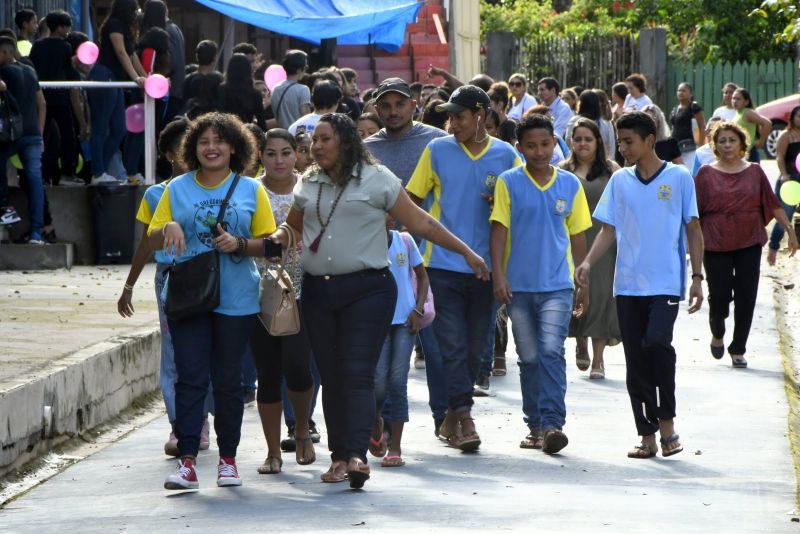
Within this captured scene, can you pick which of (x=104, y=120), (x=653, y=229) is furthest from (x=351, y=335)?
(x=104, y=120)

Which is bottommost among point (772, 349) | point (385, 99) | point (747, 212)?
point (772, 349)

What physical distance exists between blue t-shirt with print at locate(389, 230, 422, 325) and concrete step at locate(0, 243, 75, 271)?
7.94 metres

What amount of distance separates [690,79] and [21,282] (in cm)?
2199

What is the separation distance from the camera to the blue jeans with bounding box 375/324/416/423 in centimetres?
816

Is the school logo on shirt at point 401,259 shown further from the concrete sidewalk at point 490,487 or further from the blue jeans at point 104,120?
the blue jeans at point 104,120

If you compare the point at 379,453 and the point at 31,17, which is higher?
the point at 31,17

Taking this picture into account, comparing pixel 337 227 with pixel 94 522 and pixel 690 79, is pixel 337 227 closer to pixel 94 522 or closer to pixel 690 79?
pixel 94 522

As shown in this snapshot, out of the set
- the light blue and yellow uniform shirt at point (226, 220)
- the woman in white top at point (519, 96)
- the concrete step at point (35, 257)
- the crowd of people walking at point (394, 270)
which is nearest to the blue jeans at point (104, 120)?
the concrete step at point (35, 257)

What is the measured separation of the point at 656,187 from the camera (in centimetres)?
862

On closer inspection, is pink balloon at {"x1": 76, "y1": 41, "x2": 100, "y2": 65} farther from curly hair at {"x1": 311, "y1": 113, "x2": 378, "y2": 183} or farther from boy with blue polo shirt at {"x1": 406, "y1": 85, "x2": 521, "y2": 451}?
curly hair at {"x1": 311, "y1": 113, "x2": 378, "y2": 183}

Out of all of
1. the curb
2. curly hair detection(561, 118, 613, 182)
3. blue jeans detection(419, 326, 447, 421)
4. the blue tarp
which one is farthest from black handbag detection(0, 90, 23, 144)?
blue jeans detection(419, 326, 447, 421)

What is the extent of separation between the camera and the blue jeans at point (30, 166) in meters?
14.7

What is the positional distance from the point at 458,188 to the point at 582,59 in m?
24.7

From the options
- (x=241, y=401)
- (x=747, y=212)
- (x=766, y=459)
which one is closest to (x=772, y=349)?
(x=747, y=212)
